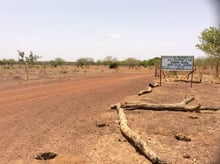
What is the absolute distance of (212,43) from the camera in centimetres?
3341

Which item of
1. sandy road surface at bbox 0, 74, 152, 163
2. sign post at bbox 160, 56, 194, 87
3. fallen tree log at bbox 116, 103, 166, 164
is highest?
sign post at bbox 160, 56, 194, 87

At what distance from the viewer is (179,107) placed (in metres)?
12.8

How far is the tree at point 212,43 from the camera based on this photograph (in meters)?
32.6

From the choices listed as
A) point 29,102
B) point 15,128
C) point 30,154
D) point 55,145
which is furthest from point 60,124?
point 29,102

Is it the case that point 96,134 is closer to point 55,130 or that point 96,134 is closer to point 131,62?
point 55,130

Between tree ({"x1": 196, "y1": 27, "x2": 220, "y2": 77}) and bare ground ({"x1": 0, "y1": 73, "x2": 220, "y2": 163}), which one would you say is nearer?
bare ground ({"x1": 0, "y1": 73, "x2": 220, "y2": 163})

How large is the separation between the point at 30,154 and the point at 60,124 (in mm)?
3089

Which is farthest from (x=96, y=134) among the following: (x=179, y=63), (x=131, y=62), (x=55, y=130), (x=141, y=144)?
(x=131, y=62)

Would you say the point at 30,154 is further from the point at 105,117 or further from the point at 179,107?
the point at 179,107

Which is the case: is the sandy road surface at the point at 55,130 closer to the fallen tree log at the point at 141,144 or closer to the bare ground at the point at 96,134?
the bare ground at the point at 96,134

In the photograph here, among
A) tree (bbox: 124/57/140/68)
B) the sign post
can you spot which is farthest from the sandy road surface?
tree (bbox: 124/57/140/68)

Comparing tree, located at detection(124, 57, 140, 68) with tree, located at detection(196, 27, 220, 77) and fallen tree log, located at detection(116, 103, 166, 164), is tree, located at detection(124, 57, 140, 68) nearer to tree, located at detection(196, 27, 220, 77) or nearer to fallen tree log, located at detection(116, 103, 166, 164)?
tree, located at detection(196, 27, 220, 77)

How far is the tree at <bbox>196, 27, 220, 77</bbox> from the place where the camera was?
32.6 metres

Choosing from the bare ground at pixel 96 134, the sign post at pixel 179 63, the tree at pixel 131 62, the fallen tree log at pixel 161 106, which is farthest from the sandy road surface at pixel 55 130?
the tree at pixel 131 62
